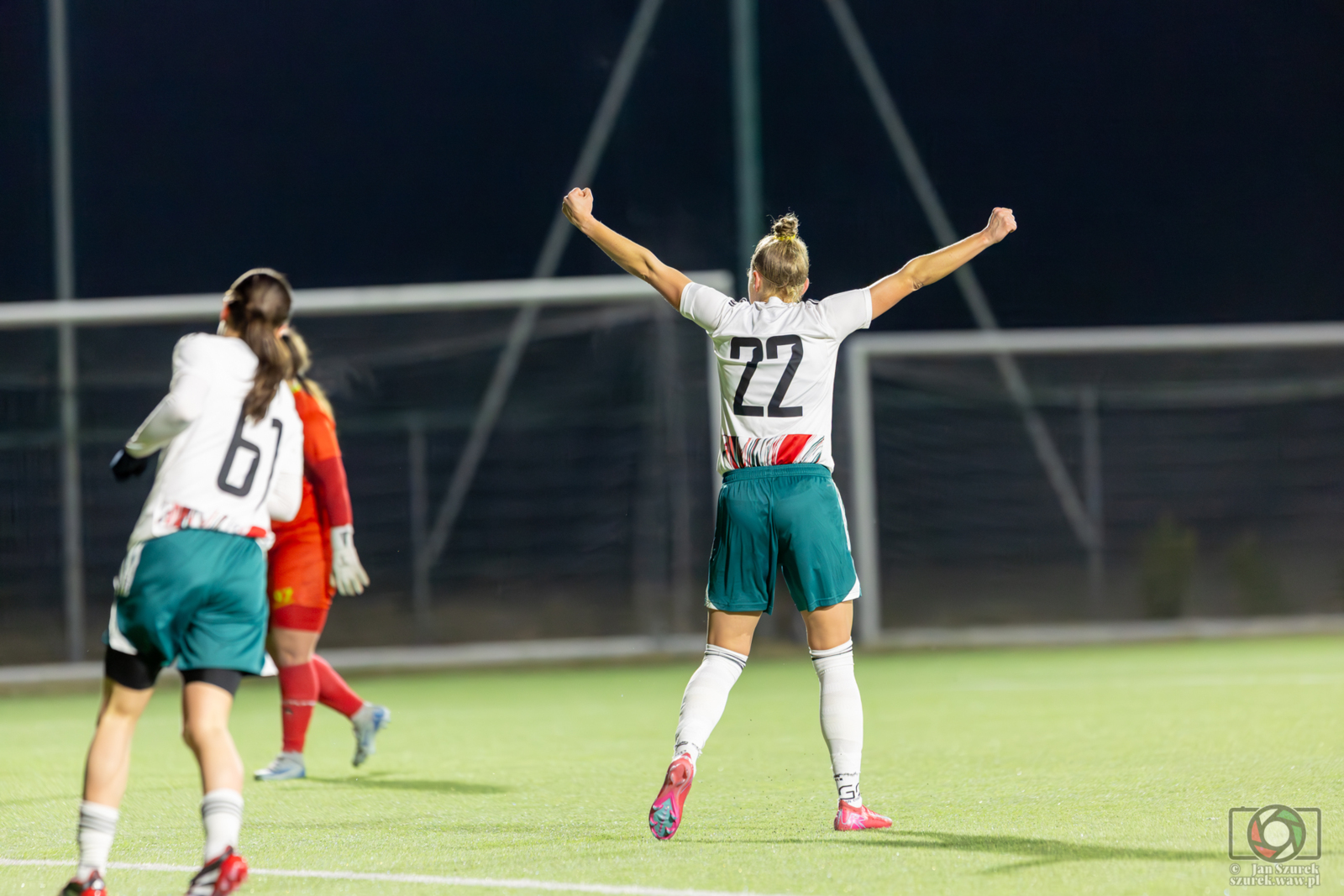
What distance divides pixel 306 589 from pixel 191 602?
2.41 meters

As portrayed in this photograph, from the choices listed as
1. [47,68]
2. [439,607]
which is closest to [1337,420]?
[439,607]

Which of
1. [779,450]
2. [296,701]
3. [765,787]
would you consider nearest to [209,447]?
[779,450]

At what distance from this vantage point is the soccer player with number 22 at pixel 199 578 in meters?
3.54

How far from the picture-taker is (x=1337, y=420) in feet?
42.0

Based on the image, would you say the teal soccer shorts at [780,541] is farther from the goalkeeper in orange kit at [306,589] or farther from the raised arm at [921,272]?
the goalkeeper in orange kit at [306,589]

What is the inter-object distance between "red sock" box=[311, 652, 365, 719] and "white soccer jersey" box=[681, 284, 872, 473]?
239 cm

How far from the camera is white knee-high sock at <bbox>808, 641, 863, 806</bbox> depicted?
448cm

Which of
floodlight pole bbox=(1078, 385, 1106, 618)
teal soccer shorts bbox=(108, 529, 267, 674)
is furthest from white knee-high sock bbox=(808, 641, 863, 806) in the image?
floodlight pole bbox=(1078, 385, 1106, 618)

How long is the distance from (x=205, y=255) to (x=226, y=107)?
4.84 feet

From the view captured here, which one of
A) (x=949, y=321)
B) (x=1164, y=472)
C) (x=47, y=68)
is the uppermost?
(x=47, y=68)

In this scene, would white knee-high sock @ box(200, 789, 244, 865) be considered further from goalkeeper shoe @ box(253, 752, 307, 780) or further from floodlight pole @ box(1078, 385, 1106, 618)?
floodlight pole @ box(1078, 385, 1106, 618)

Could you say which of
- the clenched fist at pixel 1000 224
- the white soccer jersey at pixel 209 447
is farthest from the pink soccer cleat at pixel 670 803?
the clenched fist at pixel 1000 224

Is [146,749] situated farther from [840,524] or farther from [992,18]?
[992,18]

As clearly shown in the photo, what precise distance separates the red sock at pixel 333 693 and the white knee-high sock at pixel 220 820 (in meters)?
2.65
